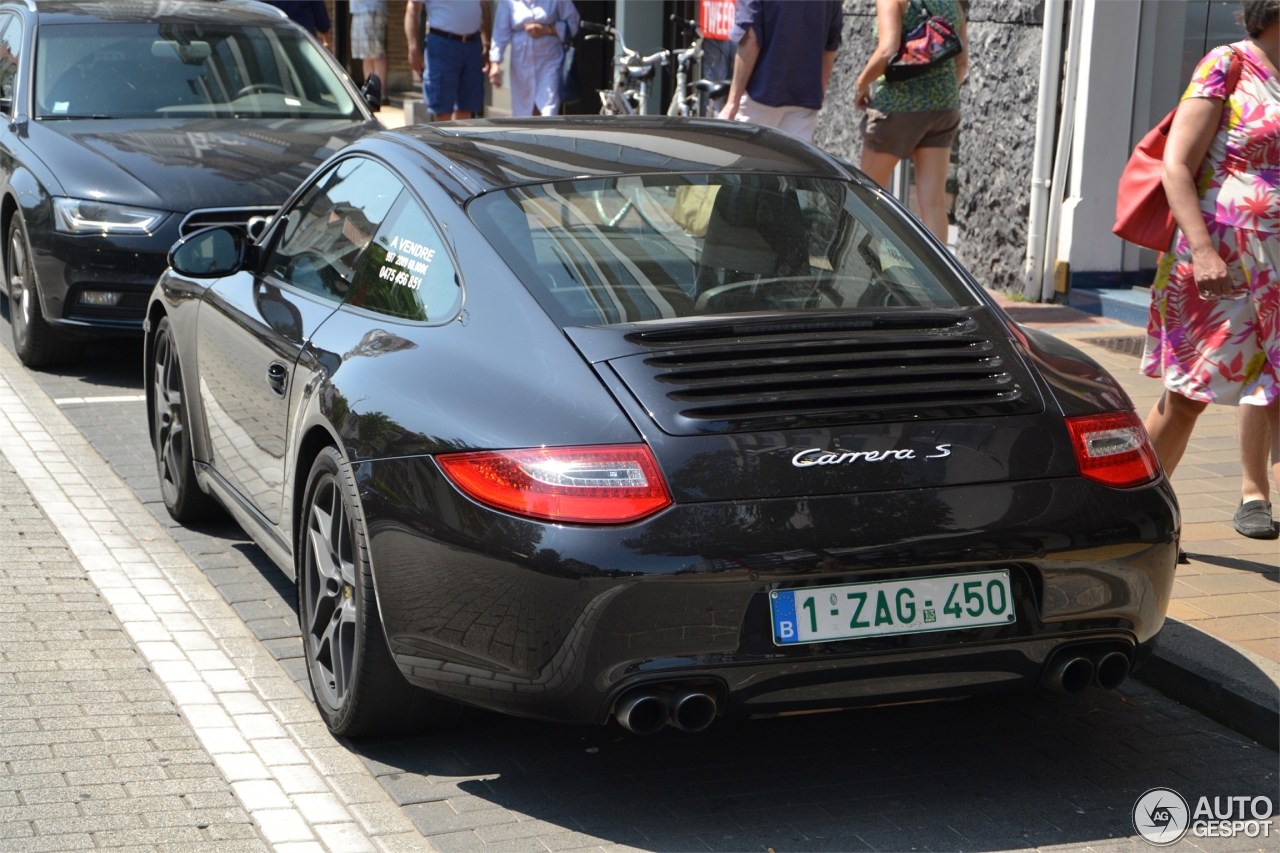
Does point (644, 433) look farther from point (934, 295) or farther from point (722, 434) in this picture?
point (934, 295)

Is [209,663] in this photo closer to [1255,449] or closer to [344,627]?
[344,627]

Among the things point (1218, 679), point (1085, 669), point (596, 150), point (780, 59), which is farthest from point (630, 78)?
point (1085, 669)

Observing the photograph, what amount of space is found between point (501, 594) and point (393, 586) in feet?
1.22

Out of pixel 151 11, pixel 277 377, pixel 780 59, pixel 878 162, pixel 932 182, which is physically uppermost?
pixel 151 11

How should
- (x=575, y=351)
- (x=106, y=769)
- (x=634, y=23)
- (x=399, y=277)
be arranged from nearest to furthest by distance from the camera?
(x=575, y=351) < (x=106, y=769) < (x=399, y=277) < (x=634, y=23)

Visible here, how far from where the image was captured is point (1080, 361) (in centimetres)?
412

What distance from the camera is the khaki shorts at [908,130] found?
9266mm

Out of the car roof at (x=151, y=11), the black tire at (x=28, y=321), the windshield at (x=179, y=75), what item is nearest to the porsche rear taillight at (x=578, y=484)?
the black tire at (x=28, y=321)

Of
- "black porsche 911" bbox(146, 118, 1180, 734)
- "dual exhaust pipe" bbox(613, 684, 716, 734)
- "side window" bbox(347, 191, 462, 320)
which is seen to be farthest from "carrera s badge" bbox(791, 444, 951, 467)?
"side window" bbox(347, 191, 462, 320)

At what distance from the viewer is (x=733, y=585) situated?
338cm

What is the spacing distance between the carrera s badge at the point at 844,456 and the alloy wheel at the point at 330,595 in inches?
45.2

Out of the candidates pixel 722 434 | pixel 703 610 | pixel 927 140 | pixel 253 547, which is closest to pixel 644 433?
pixel 722 434

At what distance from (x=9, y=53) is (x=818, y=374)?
25.1ft

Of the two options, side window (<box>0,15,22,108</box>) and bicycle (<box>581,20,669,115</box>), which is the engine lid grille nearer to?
side window (<box>0,15,22,108</box>)
